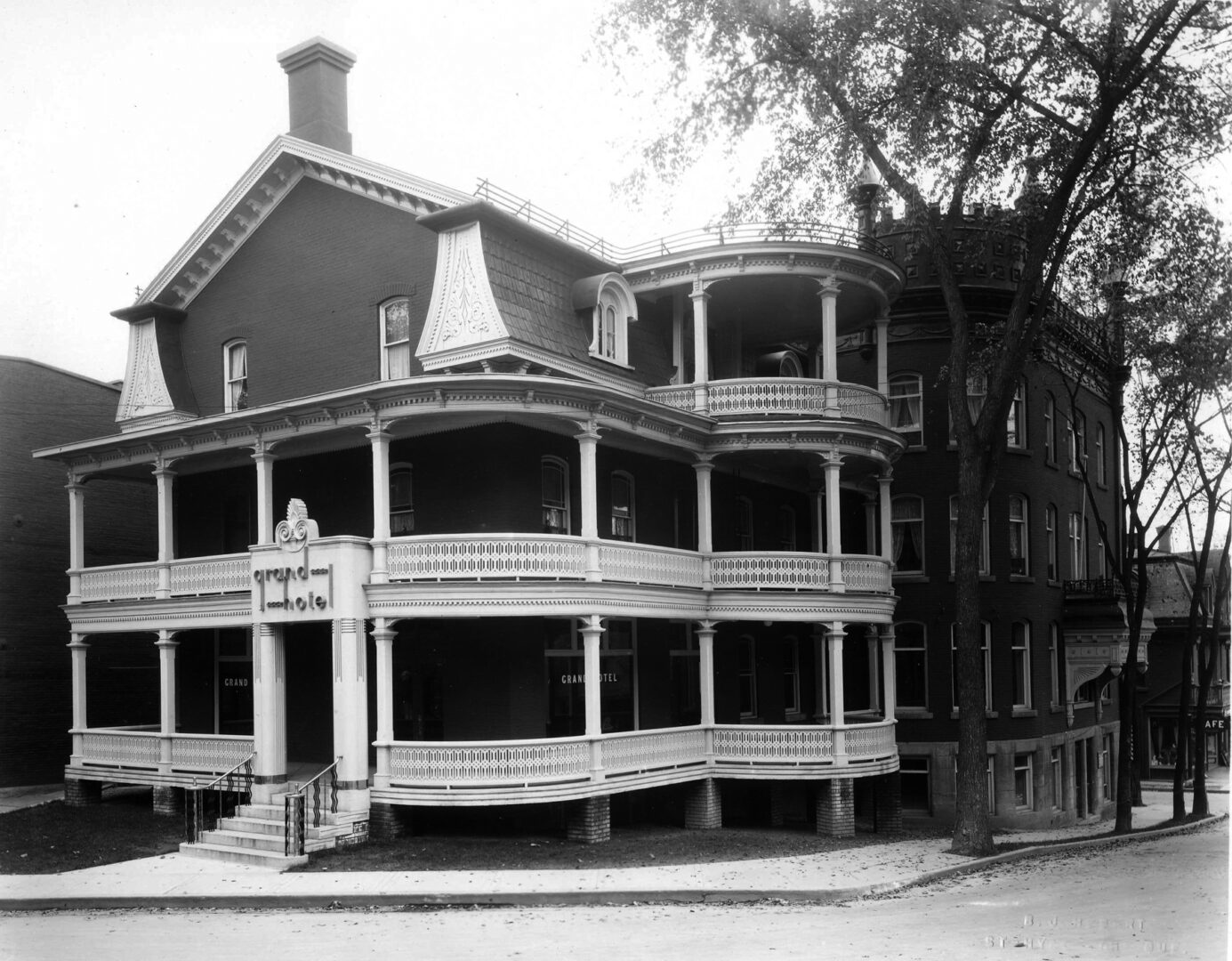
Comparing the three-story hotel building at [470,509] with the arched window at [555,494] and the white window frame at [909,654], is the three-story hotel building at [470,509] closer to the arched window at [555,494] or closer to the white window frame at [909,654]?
the arched window at [555,494]

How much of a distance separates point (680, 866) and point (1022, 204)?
12972 mm

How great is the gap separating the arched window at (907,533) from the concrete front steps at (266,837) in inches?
Result: 637

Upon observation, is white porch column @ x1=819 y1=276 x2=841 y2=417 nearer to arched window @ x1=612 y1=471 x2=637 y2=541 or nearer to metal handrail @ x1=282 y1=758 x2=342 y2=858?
arched window @ x1=612 y1=471 x2=637 y2=541

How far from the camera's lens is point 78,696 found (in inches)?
996

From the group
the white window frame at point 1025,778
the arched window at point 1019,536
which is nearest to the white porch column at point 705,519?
the arched window at point 1019,536

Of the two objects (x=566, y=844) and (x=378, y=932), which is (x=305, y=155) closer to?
(x=566, y=844)

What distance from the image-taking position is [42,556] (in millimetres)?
27812

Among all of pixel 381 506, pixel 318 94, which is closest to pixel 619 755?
pixel 381 506

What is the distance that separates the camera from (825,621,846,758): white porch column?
23984mm

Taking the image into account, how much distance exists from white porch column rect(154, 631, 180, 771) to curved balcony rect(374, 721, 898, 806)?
5.69 metres

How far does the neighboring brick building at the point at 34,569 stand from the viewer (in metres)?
27.0

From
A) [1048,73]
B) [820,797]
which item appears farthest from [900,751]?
[1048,73]

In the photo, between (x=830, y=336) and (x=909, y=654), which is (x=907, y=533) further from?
(x=830, y=336)

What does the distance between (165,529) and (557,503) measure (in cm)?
764
